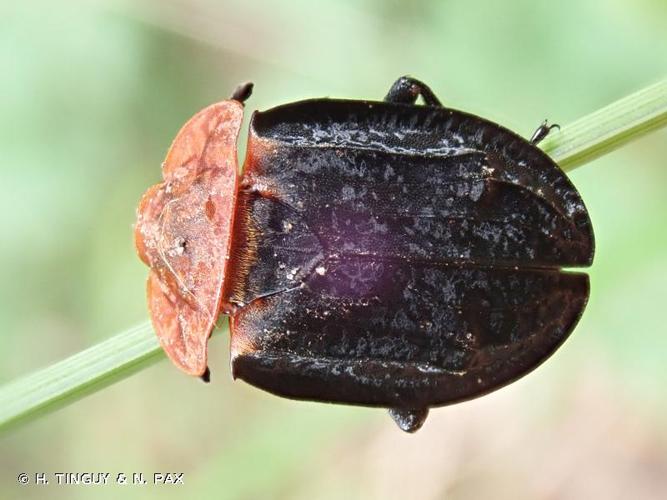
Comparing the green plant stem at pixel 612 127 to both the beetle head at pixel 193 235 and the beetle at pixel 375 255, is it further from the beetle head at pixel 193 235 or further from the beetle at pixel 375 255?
the beetle head at pixel 193 235

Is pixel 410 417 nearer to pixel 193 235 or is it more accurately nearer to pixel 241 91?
pixel 193 235

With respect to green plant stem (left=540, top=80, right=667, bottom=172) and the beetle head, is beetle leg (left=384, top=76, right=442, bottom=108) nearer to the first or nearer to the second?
green plant stem (left=540, top=80, right=667, bottom=172)

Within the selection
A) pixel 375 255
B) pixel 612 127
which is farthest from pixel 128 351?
pixel 612 127

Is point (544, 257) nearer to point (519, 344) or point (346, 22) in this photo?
point (519, 344)

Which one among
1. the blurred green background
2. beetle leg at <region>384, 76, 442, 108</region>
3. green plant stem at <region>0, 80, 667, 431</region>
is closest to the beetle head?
green plant stem at <region>0, 80, 667, 431</region>

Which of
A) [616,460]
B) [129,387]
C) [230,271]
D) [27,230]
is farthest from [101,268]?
[616,460]
